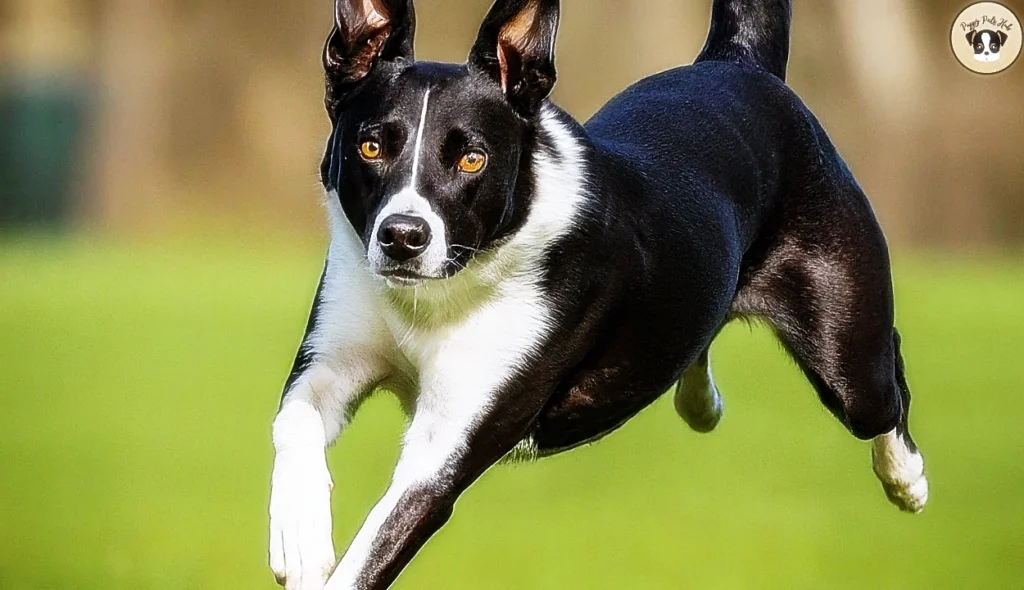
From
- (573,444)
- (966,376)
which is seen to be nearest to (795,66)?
(966,376)

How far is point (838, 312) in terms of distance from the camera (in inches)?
173

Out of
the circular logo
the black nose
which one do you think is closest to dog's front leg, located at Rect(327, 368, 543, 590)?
the black nose

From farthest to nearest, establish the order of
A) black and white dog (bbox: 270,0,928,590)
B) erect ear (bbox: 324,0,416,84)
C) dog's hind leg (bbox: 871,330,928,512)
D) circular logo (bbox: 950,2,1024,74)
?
circular logo (bbox: 950,2,1024,74) < dog's hind leg (bbox: 871,330,928,512) < erect ear (bbox: 324,0,416,84) < black and white dog (bbox: 270,0,928,590)

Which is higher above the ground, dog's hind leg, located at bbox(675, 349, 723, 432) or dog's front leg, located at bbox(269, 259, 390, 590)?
dog's front leg, located at bbox(269, 259, 390, 590)

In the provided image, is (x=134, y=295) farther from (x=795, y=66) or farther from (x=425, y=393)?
(x=425, y=393)

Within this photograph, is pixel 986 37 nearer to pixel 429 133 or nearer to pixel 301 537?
pixel 429 133

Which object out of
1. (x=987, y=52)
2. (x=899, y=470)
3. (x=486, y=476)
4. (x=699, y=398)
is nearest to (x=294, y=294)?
(x=486, y=476)

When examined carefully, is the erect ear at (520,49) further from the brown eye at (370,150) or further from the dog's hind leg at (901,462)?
the dog's hind leg at (901,462)

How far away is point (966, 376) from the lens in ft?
34.1

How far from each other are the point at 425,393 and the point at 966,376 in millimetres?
7641

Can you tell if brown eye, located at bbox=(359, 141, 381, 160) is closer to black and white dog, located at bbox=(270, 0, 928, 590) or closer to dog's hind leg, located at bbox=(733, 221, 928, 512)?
black and white dog, located at bbox=(270, 0, 928, 590)

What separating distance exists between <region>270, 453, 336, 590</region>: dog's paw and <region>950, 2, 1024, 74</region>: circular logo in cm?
710

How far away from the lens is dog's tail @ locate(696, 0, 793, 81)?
454cm

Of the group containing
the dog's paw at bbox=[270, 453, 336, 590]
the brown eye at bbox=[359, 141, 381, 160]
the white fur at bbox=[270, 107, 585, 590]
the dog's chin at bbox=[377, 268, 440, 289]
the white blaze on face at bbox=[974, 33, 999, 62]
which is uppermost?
the brown eye at bbox=[359, 141, 381, 160]
